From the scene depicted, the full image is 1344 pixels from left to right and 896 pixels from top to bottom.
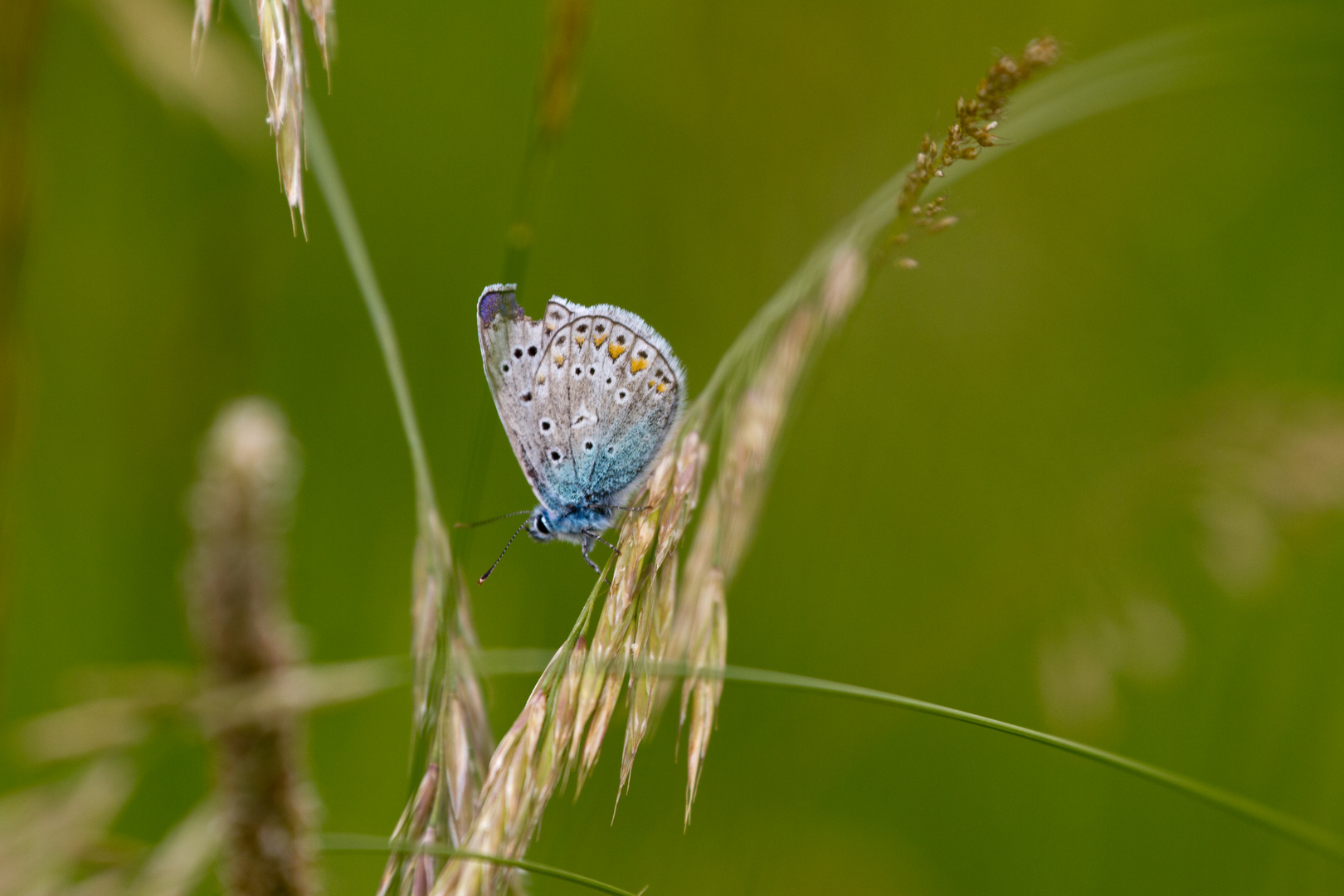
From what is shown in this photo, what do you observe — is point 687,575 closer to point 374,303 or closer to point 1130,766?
point 374,303

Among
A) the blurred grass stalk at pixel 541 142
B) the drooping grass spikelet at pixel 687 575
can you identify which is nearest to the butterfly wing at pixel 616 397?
the drooping grass spikelet at pixel 687 575

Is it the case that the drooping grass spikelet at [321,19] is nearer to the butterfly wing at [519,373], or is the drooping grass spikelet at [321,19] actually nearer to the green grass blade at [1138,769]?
the butterfly wing at [519,373]

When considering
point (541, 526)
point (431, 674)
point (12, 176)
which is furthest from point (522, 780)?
point (12, 176)

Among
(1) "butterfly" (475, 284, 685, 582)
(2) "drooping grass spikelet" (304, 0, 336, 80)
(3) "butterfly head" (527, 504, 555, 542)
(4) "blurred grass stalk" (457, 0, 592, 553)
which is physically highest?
(2) "drooping grass spikelet" (304, 0, 336, 80)

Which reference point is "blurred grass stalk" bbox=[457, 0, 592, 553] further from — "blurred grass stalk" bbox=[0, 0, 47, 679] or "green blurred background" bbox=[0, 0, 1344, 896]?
"green blurred background" bbox=[0, 0, 1344, 896]

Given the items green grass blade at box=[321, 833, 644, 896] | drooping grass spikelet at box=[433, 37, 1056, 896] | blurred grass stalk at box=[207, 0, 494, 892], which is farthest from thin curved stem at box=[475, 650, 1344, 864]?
blurred grass stalk at box=[207, 0, 494, 892]

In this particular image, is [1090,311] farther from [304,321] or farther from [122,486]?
[122,486]

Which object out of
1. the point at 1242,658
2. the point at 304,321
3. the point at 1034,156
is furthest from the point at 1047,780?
the point at 304,321

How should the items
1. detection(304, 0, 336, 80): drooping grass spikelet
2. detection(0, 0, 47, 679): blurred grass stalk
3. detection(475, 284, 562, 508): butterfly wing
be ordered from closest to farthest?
detection(304, 0, 336, 80): drooping grass spikelet → detection(0, 0, 47, 679): blurred grass stalk → detection(475, 284, 562, 508): butterfly wing
